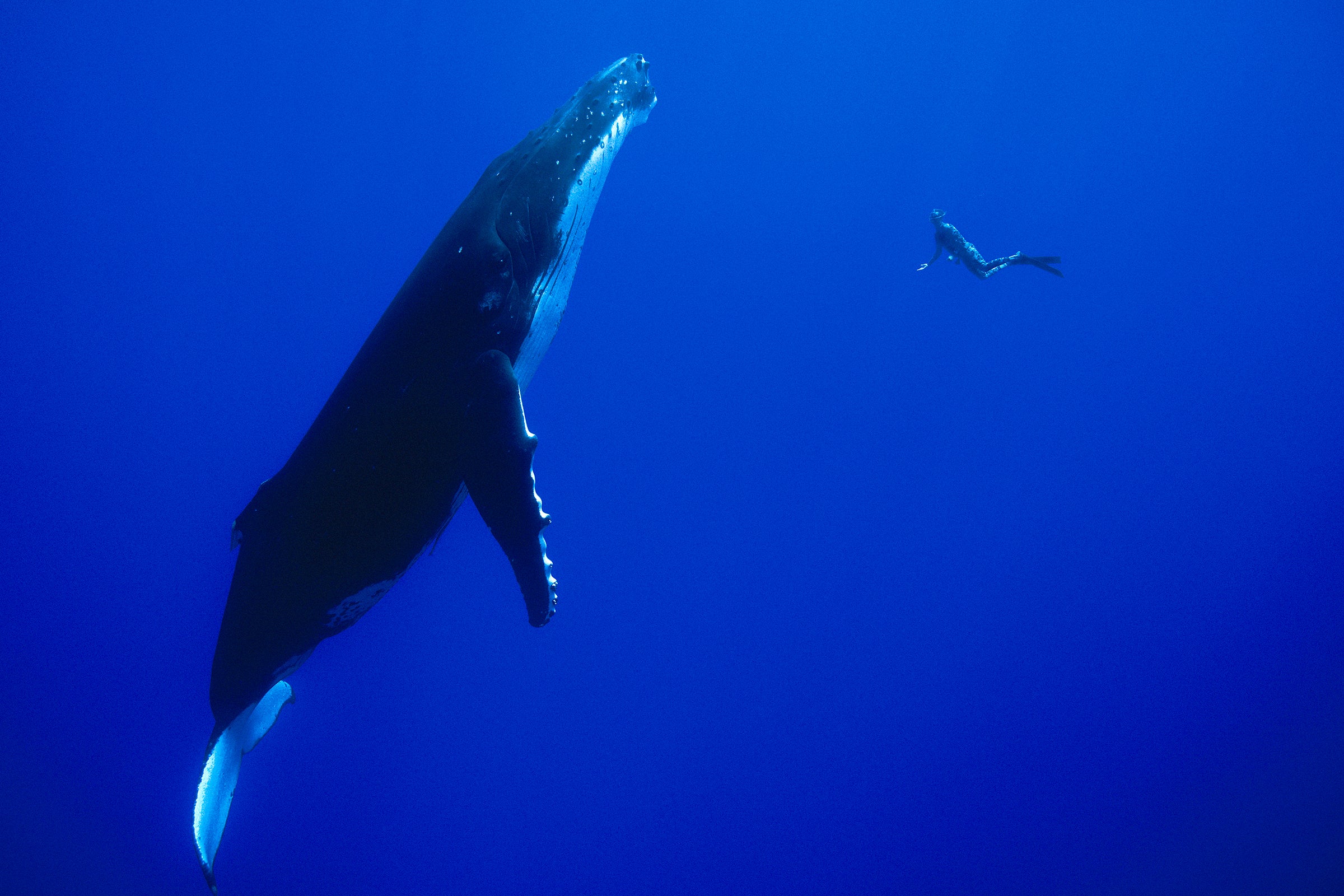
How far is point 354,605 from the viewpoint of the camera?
11.5ft

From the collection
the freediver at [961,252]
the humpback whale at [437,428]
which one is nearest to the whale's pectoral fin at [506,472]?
the humpback whale at [437,428]

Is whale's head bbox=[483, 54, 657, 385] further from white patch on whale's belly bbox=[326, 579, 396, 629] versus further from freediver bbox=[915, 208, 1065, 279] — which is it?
freediver bbox=[915, 208, 1065, 279]

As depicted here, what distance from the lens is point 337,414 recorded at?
2.95m

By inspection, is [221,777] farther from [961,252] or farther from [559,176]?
[961,252]

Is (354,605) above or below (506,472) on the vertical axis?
above

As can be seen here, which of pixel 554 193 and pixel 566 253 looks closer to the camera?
pixel 554 193

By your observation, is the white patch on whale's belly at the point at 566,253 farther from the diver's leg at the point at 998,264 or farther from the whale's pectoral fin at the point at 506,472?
the diver's leg at the point at 998,264

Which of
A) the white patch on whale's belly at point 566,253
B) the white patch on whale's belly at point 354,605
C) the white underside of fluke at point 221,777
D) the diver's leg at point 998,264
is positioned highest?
the diver's leg at point 998,264

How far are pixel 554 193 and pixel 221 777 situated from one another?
394cm

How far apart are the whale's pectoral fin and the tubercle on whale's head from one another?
591mm

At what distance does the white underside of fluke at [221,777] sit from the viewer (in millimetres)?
3441

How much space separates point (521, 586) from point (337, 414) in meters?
1.19

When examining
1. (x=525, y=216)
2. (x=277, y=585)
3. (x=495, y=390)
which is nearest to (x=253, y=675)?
(x=277, y=585)

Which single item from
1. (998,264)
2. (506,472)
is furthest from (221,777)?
(998,264)
